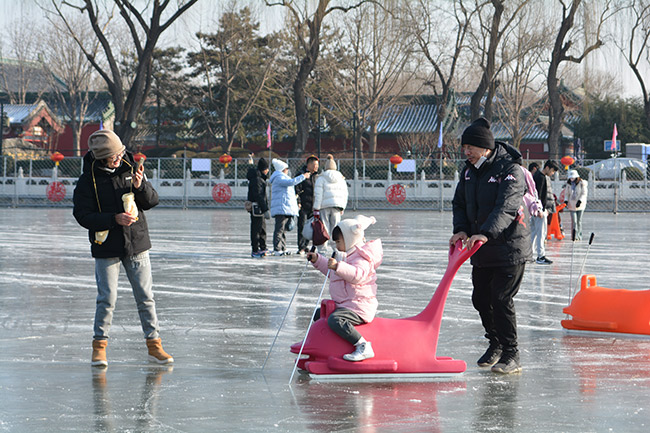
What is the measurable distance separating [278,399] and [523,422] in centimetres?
144

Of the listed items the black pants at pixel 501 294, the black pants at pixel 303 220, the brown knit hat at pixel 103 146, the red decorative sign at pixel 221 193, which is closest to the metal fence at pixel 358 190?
the red decorative sign at pixel 221 193

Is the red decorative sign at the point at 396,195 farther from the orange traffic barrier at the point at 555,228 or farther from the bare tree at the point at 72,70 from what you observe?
the bare tree at the point at 72,70

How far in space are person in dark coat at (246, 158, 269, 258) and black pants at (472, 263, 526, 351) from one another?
8579mm

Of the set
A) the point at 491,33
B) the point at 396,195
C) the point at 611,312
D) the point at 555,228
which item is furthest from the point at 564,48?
the point at 611,312

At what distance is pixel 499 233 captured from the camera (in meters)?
6.34

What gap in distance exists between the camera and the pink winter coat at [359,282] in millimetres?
6086

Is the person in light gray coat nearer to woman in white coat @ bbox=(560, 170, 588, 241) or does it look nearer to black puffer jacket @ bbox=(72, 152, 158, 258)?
woman in white coat @ bbox=(560, 170, 588, 241)

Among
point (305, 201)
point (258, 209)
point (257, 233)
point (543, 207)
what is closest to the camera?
point (257, 233)

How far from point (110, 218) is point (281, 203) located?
8.97 meters

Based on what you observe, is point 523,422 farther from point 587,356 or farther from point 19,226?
point 19,226

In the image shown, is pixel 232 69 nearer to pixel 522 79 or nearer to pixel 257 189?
pixel 522 79

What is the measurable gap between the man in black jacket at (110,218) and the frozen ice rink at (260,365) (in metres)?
0.44

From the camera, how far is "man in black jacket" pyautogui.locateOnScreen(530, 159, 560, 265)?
571 inches

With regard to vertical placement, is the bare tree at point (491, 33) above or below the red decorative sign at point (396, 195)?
above
